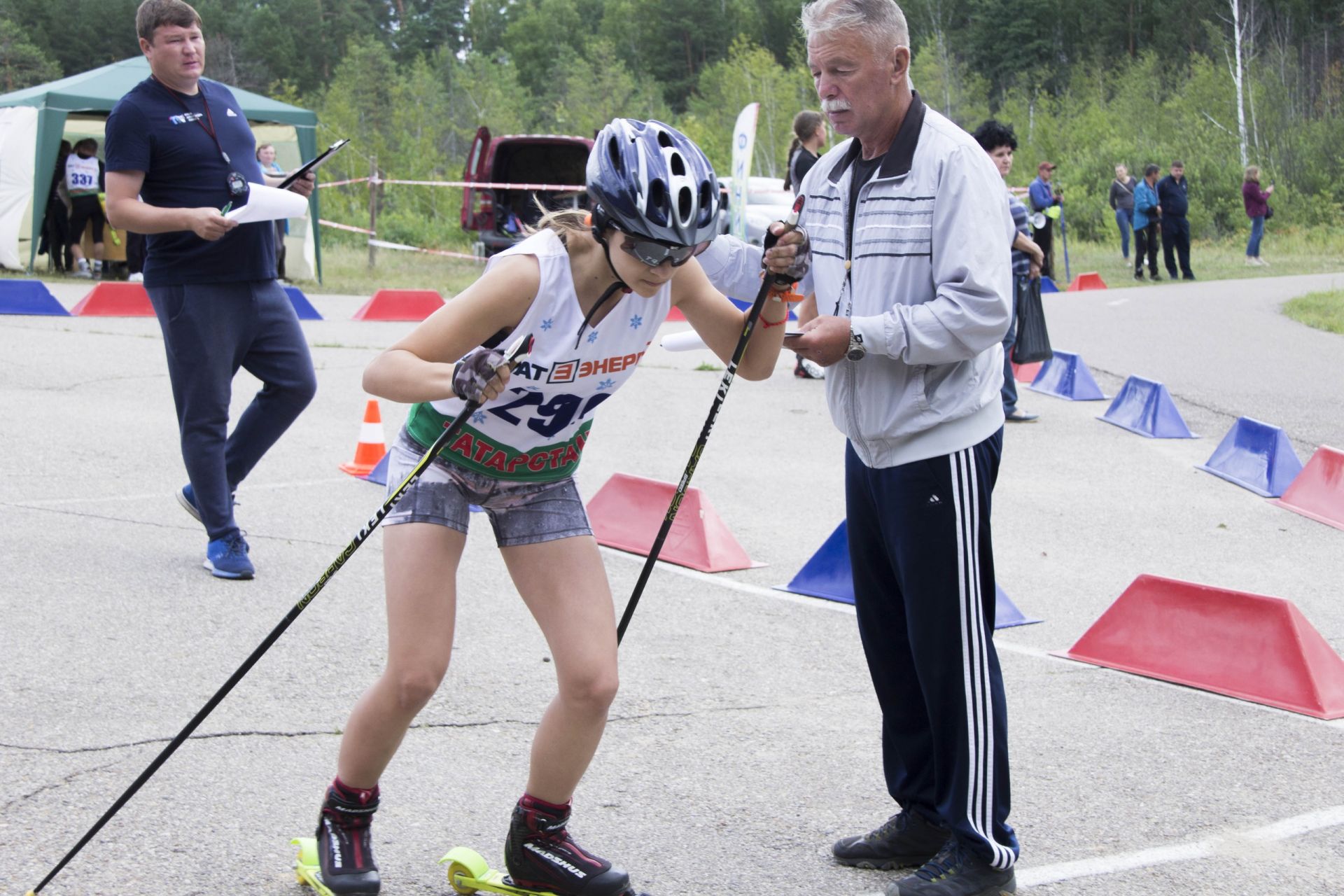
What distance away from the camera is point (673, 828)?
364 cm

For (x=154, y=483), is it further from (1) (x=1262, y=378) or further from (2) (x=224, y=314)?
(1) (x=1262, y=378)

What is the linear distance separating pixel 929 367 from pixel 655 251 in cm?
73

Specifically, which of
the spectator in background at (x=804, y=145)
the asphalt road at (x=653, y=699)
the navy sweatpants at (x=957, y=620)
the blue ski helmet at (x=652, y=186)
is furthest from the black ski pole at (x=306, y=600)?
the spectator in background at (x=804, y=145)

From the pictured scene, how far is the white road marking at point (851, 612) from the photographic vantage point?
15.0 feet

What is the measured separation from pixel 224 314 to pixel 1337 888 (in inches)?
173

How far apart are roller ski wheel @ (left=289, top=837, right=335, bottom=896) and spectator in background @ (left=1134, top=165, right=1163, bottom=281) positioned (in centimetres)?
2279

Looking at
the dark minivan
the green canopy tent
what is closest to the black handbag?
the green canopy tent

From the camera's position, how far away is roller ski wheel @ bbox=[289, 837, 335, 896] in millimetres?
3178

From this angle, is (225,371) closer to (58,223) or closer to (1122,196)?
(58,223)

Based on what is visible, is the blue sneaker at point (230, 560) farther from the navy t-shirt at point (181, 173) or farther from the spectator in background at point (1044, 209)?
the spectator in background at point (1044, 209)

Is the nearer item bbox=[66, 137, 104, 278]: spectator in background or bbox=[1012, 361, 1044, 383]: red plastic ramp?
bbox=[1012, 361, 1044, 383]: red plastic ramp

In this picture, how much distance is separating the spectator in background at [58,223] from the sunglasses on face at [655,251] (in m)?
17.8

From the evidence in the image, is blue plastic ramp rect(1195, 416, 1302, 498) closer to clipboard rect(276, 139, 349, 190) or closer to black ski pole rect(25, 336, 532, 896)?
clipboard rect(276, 139, 349, 190)

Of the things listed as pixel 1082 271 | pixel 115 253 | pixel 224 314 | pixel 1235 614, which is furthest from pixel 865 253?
pixel 1082 271
